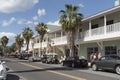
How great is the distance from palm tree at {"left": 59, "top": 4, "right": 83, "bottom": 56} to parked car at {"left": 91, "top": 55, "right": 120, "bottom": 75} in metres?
11.7

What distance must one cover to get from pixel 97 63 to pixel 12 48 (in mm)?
127751

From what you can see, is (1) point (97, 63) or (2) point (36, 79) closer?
(2) point (36, 79)

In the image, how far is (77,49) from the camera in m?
41.5

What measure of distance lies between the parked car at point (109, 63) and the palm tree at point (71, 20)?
1170 centimetres

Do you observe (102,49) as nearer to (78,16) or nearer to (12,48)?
(78,16)

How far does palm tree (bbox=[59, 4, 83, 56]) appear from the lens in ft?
116

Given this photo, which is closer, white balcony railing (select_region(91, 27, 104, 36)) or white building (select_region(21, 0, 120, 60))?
white building (select_region(21, 0, 120, 60))

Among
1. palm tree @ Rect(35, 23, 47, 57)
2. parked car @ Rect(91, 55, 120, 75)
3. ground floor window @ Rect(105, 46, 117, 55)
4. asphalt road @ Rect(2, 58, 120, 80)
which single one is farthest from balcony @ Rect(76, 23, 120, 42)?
palm tree @ Rect(35, 23, 47, 57)

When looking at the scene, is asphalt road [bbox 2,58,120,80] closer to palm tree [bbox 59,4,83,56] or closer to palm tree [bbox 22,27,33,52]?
palm tree [bbox 59,4,83,56]

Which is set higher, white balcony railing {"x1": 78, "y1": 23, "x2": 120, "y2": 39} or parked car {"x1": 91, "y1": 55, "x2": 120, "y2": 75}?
white balcony railing {"x1": 78, "y1": 23, "x2": 120, "y2": 39}

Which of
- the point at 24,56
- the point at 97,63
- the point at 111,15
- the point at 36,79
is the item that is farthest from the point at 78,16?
the point at 24,56

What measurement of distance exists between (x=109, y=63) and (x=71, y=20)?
13831 millimetres

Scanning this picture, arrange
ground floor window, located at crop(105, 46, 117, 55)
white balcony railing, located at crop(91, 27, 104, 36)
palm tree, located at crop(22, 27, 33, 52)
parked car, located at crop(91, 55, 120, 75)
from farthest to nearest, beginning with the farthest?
palm tree, located at crop(22, 27, 33, 52) → ground floor window, located at crop(105, 46, 117, 55) → white balcony railing, located at crop(91, 27, 104, 36) → parked car, located at crop(91, 55, 120, 75)

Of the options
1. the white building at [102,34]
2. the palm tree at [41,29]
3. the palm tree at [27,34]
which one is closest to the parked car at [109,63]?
the white building at [102,34]
